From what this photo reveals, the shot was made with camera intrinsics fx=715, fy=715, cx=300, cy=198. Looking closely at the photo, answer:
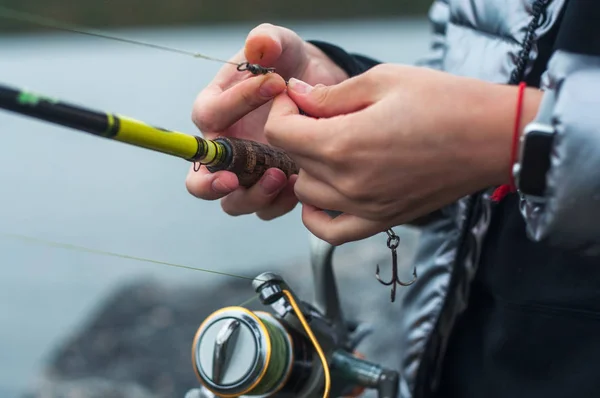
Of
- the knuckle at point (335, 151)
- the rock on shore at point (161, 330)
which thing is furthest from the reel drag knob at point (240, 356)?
the rock on shore at point (161, 330)

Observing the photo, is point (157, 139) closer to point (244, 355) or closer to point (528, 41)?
point (244, 355)

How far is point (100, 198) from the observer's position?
229 centimetres

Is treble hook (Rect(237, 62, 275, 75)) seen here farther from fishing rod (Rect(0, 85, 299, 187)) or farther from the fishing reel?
the fishing reel

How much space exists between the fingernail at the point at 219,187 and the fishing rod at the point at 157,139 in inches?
0.7

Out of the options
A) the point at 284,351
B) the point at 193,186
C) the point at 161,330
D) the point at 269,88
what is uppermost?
the point at 269,88

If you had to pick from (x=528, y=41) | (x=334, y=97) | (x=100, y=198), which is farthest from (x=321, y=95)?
(x=100, y=198)

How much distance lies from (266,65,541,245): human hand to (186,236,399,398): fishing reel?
176 millimetres

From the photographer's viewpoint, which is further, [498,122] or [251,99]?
[251,99]

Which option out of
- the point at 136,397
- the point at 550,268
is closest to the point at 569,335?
the point at 550,268

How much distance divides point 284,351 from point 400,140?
0.30m

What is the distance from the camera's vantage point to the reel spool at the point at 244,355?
691 mm

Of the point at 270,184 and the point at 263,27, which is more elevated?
the point at 263,27

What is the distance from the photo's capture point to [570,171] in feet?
1.67

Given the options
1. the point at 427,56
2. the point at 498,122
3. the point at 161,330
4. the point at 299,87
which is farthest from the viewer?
the point at 161,330
